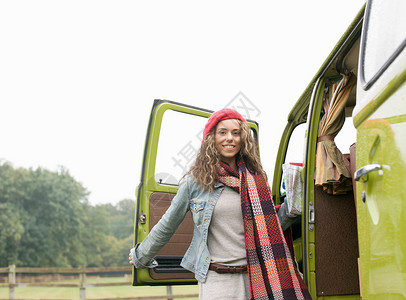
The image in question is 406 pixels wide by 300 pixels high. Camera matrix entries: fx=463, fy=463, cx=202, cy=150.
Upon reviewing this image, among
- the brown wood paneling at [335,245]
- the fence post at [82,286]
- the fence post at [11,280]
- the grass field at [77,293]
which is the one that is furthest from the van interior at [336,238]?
the fence post at [11,280]

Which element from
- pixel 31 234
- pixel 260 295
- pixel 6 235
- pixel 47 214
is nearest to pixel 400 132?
pixel 260 295

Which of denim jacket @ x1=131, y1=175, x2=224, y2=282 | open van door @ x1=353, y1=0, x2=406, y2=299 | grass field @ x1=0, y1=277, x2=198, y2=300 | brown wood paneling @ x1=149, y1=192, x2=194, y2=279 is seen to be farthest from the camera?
grass field @ x1=0, y1=277, x2=198, y2=300

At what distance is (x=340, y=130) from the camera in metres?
3.17

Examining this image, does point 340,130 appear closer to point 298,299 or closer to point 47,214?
point 298,299

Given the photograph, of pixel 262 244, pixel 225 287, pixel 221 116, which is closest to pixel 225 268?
pixel 225 287

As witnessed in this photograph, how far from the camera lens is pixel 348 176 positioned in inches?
116

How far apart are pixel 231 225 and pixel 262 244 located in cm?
21

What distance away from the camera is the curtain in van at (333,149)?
2934 mm

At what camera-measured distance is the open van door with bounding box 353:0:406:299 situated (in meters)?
1.51

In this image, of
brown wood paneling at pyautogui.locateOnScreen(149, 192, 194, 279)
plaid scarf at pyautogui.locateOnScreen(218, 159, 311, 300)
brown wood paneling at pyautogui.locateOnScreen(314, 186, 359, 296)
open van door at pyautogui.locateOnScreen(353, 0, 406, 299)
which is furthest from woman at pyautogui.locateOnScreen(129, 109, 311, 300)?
brown wood paneling at pyautogui.locateOnScreen(149, 192, 194, 279)

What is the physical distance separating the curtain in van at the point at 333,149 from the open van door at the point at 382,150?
3.01ft

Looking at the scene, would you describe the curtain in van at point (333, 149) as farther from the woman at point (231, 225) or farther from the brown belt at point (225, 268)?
the brown belt at point (225, 268)

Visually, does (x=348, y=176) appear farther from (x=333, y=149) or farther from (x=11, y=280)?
(x=11, y=280)

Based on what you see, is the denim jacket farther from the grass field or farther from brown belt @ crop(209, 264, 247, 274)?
the grass field
